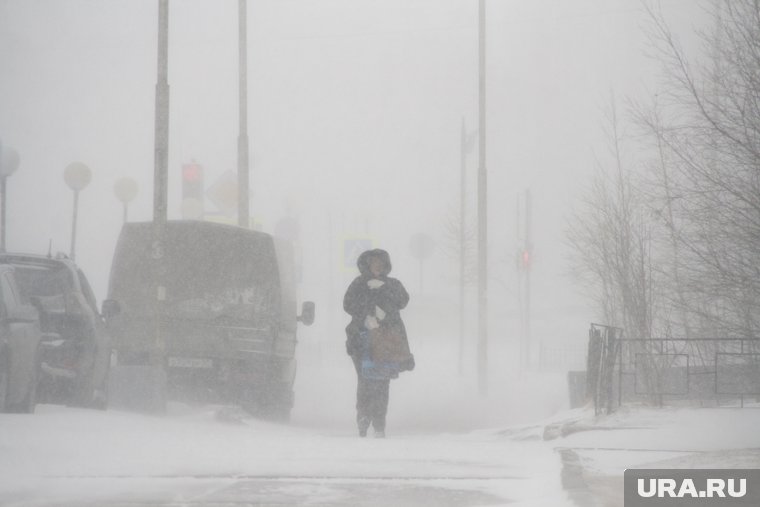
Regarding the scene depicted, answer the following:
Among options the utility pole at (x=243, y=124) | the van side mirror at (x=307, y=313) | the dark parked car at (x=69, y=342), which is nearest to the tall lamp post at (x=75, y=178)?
the utility pole at (x=243, y=124)

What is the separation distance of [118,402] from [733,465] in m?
9.31

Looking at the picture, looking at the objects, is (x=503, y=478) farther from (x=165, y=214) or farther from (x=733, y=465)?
(x=165, y=214)

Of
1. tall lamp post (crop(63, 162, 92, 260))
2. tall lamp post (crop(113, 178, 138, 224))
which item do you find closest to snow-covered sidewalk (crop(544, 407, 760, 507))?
tall lamp post (crop(63, 162, 92, 260))

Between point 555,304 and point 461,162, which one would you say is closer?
point 461,162

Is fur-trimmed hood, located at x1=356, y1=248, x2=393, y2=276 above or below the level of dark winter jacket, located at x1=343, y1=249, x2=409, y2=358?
above

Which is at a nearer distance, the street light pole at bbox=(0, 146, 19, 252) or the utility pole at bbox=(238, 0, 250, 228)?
the street light pole at bbox=(0, 146, 19, 252)

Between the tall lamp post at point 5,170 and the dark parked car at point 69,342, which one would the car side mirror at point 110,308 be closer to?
the dark parked car at point 69,342

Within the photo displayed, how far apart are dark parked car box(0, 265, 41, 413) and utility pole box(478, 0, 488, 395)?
16.0 metres

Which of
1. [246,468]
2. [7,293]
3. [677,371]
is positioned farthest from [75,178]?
[246,468]

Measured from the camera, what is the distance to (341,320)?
59531mm

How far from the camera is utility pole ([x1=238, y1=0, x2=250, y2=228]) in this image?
77.3ft

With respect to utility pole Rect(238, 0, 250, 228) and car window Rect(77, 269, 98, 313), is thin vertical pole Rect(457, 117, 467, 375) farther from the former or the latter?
car window Rect(77, 269, 98, 313)

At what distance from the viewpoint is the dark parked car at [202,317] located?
15.5m

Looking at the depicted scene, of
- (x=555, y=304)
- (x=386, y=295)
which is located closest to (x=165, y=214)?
(x=386, y=295)
